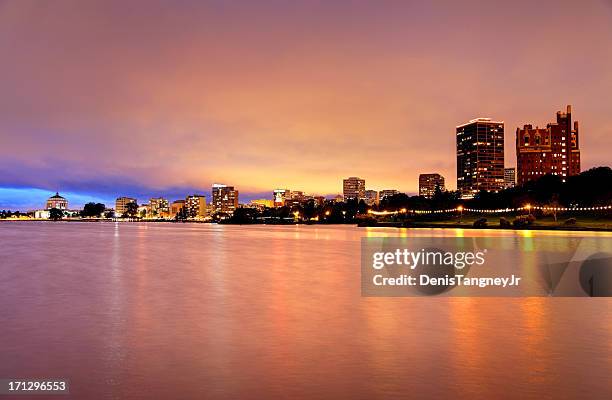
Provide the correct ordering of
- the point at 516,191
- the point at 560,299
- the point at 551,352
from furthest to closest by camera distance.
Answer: the point at 516,191 → the point at 560,299 → the point at 551,352

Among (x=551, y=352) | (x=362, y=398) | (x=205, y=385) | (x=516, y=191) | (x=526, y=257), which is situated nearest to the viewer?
(x=362, y=398)

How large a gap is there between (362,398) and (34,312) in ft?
46.2

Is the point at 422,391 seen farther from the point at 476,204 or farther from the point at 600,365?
the point at 476,204

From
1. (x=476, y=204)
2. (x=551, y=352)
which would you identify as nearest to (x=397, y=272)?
(x=551, y=352)

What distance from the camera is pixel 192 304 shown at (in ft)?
68.4

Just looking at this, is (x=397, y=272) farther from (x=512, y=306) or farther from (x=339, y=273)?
(x=512, y=306)

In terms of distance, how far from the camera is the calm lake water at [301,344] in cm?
1031

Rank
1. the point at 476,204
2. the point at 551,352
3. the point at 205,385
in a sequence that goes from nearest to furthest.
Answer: the point at 205,385
the point at 551,352
the point at 476,204

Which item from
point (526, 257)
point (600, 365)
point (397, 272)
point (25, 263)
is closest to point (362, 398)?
point (600, 365)

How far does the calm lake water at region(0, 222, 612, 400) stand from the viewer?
10.3 metres

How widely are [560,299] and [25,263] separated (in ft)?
123

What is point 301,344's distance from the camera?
45.5 feet

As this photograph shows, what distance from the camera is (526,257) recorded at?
1567 inches

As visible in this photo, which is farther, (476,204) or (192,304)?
(476,204)
